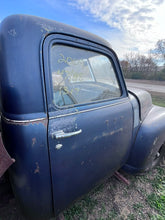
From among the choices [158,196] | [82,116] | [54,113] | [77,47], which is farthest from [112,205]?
[77,47]

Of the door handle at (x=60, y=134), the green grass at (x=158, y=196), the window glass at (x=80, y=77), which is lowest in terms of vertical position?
the green grass at (x=158, y=196)

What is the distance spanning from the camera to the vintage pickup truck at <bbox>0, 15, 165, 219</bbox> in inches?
37.0

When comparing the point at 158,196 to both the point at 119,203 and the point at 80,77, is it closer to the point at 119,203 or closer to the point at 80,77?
the point at 119,203

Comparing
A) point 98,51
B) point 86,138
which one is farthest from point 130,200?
point 98,51

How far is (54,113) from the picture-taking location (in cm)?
105

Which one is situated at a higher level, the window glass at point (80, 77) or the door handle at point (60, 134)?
the window glass at point (80, 77)

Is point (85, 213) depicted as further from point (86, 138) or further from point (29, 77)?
point (29, 77)

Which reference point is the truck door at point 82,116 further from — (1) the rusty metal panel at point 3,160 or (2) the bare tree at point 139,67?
(2) the bare tree at point 139,67

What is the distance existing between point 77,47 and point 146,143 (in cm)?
145

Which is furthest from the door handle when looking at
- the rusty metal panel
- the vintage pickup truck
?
the rusty metal panel

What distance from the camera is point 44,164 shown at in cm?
101

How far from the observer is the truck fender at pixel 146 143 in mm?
1784

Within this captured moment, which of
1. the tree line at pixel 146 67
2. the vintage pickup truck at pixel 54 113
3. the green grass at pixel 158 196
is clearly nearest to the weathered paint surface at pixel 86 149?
the vintage pickup truck at pixel 54 113

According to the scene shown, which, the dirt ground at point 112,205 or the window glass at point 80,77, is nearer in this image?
the window glass at point 80,77
